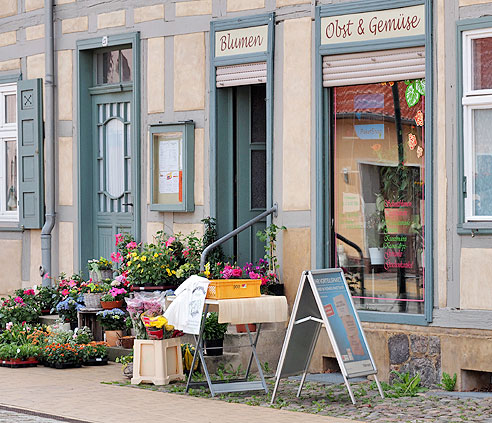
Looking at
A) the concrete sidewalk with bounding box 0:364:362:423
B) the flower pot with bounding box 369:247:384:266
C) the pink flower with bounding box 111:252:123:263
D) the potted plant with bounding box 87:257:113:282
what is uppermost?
the flower pot with bounding box 369:247:384:266

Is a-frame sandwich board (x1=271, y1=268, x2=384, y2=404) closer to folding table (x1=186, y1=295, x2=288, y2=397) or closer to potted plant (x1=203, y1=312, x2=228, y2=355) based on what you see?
folding table (x1=186, y1=295, x2=288, y2=397)

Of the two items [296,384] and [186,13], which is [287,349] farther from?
[186,13]

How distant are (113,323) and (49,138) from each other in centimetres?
302

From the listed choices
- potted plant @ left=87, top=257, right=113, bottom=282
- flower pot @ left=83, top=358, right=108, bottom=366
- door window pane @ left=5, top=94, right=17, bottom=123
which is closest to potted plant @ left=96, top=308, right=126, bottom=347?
flower pot @ left=83, top=358, right=108, bottom=366

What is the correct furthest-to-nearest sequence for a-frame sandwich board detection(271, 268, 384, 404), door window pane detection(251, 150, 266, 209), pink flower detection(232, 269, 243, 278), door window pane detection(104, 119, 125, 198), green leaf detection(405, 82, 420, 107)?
1. door window pane detection(104, 119, 125, 198)
2. door window pane detection(251, 150, 266, 209)
3. pink flower detection(232, 269, 243, 278)
4. green leaf detection(405, 82, 420, 107)
5. a-frame sandwich board detection(271, 268, 384, 404)

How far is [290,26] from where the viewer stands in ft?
37.2

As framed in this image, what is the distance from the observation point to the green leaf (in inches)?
410

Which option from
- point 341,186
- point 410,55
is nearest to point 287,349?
point 341,186

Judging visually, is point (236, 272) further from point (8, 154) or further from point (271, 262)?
point (8, 154)

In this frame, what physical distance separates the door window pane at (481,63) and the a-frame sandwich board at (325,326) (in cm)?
215

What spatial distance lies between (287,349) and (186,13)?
183 inches

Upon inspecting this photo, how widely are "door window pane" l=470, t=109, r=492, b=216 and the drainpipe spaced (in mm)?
6035

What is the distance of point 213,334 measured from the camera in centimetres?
1066

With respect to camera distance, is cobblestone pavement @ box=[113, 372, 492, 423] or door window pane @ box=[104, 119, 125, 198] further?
door window pane @ box=[104, 119, 125, 198]
